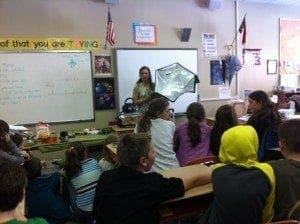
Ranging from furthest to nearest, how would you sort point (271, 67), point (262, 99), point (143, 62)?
point (271, 67)
point (143, 62)
point (262, 99)

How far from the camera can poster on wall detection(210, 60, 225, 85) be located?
596 cm

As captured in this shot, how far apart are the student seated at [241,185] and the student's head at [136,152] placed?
0.37m

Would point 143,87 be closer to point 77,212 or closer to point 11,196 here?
point 77,212

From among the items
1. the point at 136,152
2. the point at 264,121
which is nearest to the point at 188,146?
the point at 264,121

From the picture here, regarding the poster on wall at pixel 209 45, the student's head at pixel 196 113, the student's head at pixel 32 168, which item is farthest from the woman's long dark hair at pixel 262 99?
the poster on wall at pixel 209 45

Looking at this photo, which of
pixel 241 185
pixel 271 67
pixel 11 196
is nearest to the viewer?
pixel 11 196

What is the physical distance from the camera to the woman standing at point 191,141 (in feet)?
9.75

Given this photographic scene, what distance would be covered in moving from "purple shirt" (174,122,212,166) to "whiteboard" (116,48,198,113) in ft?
7.48

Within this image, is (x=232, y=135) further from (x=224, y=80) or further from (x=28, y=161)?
(x=224, y=80)

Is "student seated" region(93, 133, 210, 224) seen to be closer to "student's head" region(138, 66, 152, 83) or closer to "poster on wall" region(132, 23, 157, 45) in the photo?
"student's head" region(138, 66, 152, 83)

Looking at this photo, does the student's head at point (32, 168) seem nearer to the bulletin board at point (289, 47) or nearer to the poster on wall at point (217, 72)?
the poster on wall at point (217, 72)

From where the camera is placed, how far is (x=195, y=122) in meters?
3.04

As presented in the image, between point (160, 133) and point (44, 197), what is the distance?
1.12 metres

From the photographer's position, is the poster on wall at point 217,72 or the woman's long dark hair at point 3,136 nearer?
the woman's long dark hair at point 3,136
